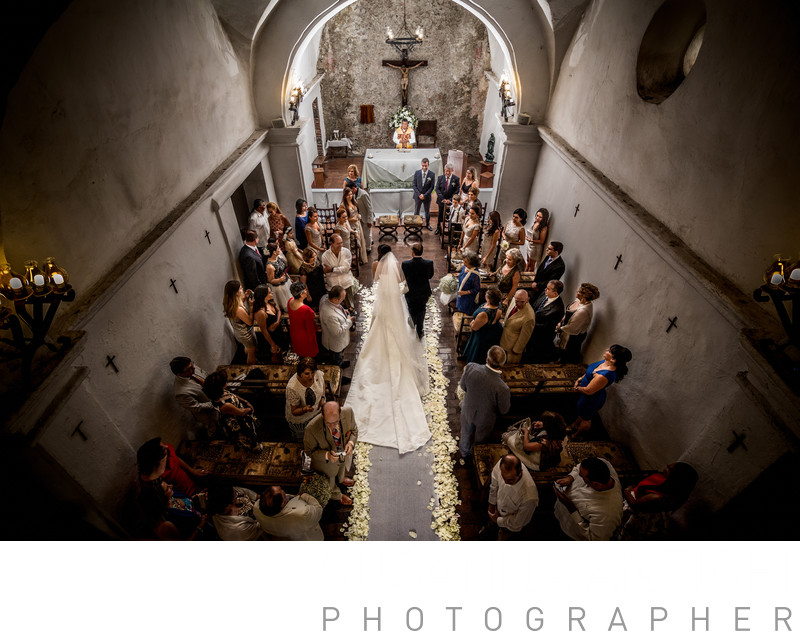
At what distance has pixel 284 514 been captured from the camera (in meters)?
3.28

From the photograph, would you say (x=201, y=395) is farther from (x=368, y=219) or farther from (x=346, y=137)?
(x=346, y=137)

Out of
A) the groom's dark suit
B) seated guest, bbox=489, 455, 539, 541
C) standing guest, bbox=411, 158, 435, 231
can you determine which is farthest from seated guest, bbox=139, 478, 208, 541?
standing guest, bbox=411, 158, 435, 231

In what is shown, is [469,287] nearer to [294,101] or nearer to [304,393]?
[304,393]

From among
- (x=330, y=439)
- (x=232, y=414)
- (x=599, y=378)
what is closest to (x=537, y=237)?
(x=599, y=378)

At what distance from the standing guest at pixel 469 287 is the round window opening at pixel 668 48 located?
10.2 ft

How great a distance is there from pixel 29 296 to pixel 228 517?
2.20m

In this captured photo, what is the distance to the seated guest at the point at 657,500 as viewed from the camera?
325 centimetres

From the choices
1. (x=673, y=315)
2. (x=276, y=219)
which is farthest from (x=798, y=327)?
(x=276, y=219)

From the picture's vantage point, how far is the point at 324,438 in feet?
13.3

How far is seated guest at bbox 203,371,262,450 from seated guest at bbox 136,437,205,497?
0.49 meters

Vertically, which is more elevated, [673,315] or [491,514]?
[673,315]

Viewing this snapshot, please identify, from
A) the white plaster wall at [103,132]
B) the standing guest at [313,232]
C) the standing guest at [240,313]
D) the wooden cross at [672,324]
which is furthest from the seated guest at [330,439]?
the standing guest at [313,232]

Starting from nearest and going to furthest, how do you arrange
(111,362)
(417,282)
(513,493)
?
(513,493), (111,362), (417,282)

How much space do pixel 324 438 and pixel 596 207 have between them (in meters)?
5.34
